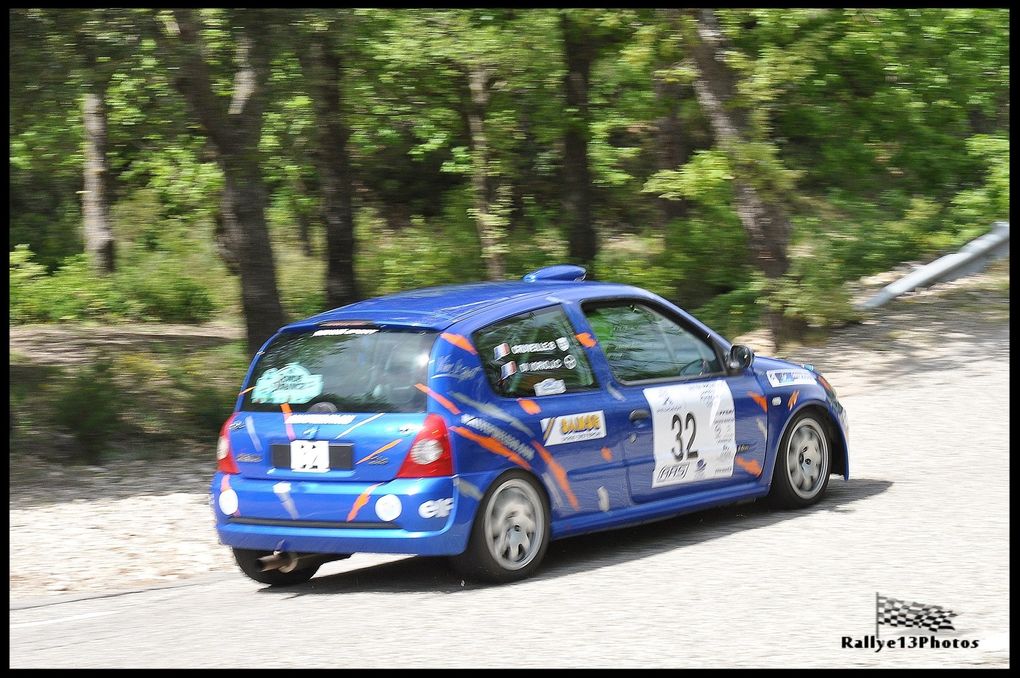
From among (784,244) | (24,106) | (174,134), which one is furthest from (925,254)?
(24,106)

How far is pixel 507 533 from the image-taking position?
749cm

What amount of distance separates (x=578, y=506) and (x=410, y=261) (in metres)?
14.8

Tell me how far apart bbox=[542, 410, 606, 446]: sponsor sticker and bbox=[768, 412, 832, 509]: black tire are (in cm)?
161

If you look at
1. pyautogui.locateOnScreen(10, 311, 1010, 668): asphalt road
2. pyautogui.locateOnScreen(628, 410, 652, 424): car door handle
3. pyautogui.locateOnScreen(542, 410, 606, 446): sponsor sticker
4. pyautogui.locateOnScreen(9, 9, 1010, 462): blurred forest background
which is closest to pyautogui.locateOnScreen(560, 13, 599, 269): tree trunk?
pyautogui.locateOnScreen(9, 9, 1010, 462): blurred forest background

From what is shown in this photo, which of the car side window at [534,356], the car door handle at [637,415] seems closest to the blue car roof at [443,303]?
the car side window at [534,356]

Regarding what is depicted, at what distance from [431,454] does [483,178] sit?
15.2m

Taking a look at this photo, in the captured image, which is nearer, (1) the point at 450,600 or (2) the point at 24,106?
(1) the point at 450,600

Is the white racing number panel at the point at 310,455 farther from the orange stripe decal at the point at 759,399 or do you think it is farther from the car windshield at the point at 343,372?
the orange stripe decal at the point at 759,399

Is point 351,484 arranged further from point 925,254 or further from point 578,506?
point 925,254

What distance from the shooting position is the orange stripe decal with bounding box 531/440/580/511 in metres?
7.64

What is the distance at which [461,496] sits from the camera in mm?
7219

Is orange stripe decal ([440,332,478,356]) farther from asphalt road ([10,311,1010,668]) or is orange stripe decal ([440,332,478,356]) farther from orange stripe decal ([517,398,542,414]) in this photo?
asphalt road ([10,311,1010,668])

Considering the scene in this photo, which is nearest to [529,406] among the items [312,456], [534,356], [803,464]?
[534,356]

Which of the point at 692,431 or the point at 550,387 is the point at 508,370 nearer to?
the point at 550,387
